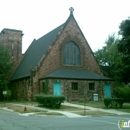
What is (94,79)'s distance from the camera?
1475 inches

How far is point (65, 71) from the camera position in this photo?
124ft

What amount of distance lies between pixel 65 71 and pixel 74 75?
1598 mm

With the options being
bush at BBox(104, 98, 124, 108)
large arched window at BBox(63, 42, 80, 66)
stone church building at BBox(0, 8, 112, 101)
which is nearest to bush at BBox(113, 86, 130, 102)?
stone church building at BBox(0, 8, 112, 101)

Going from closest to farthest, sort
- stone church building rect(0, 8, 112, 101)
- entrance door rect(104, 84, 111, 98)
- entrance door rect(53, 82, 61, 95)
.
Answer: entrance door rect(53, 82, 61, 95), stone church building rect(0, 8, 112, 101), entrance door rect(104, 84, 111, 98)

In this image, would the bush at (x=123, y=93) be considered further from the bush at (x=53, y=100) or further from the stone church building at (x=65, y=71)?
the bush at (x=53, y=100)

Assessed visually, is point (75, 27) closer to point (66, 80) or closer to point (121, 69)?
point (66, 80)

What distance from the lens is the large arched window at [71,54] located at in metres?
39.4

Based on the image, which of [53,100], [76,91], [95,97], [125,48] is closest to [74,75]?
[76,91]

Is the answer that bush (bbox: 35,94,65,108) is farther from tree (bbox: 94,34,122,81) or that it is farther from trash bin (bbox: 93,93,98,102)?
tree (bbox: 94,34,122,81)

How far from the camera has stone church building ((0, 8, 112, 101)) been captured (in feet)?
117

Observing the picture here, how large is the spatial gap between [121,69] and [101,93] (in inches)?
445

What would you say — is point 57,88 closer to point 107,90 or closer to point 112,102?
point 107,90

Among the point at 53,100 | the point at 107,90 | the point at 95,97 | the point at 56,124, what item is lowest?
the point at 56,124

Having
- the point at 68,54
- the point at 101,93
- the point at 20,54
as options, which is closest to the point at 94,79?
the point at 101,93
